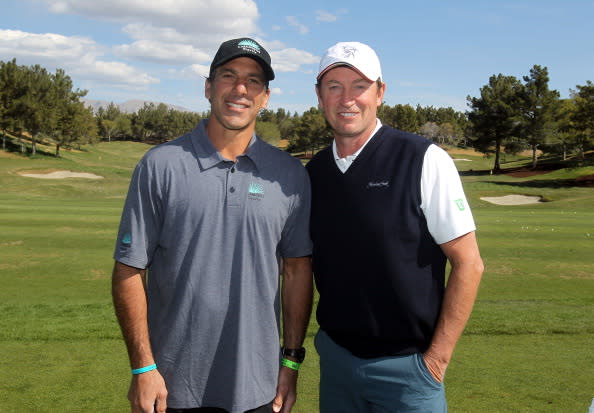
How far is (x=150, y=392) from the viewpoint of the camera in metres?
2.65

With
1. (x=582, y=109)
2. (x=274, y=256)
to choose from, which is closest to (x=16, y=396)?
(x=274, y=256)

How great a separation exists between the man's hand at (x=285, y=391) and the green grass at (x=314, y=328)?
34.3 inches

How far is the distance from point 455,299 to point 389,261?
393 millimetres

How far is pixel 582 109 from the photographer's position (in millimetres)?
39000

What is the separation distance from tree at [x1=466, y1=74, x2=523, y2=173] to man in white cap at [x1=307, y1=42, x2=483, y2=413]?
180 ft

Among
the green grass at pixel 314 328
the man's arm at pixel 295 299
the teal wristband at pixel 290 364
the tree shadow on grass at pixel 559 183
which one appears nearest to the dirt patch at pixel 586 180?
the tree shadow on grass at pixel 559 183

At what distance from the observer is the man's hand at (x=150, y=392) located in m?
2.65

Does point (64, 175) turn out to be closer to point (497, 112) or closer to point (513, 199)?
point (513, 199)

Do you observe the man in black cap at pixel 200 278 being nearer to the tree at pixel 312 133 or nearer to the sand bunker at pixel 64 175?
the sand bunker at pixel 64 175

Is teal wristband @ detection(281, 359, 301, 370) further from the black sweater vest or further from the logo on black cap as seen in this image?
the logo on black cap

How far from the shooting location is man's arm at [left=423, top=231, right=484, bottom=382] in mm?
2721

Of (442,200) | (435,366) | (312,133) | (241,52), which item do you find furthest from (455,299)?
(312,133)

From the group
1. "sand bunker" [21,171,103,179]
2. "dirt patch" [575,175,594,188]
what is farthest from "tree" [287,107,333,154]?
"sand bunker" [21,171,103,179]

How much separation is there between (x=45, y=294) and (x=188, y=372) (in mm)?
5736
